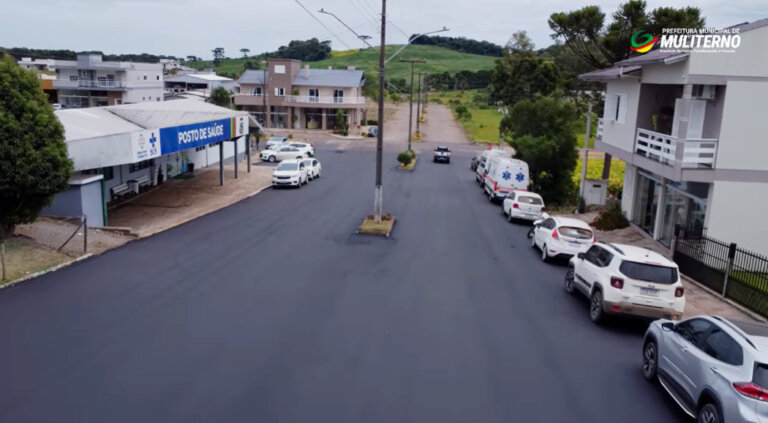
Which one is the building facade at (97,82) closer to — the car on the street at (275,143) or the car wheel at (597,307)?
the car on the street at (275,143)

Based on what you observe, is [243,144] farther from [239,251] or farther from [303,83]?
[303,83]

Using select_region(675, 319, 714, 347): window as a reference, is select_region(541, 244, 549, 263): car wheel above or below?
below

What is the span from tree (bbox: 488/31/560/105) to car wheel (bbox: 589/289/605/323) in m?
46.3

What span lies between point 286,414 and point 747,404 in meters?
6.23

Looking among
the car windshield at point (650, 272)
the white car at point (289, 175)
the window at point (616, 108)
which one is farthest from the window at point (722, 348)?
the white car at point (289, 175)

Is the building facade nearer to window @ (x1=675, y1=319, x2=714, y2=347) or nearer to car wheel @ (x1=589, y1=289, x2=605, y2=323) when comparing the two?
car wheel @ (x1=589, y1=289, x2=605, y2=323)

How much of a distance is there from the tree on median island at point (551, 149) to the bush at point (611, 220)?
6.96m

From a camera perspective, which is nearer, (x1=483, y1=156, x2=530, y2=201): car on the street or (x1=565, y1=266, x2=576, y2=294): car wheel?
(x1=565, y1=266, x2=576, y2=294): car wheel

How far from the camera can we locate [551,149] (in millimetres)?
35562

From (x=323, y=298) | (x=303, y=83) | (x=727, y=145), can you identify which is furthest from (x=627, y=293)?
(x=303, y=83)

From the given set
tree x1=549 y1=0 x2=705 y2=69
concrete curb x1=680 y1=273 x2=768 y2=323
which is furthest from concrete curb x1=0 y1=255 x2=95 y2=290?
tree x1=549 y1=0 x2=705 y2=69

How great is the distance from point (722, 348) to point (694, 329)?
0.95 metres

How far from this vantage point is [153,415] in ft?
29.5

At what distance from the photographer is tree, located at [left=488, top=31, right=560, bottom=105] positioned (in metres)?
65.6
